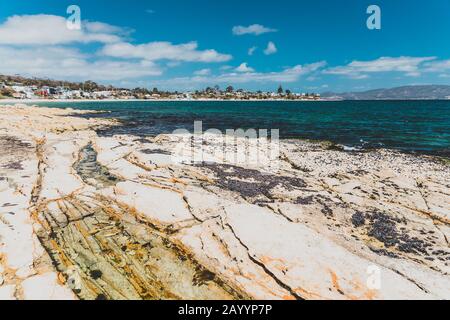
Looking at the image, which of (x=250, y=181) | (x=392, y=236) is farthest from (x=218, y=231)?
(x=250, y=181)

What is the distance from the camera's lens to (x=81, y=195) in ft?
42.8

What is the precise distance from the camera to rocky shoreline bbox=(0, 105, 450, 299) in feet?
24.6

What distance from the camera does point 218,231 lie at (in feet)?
32.7

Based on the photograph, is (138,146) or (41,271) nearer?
(41,271)

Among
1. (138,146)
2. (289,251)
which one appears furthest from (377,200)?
(138,146)

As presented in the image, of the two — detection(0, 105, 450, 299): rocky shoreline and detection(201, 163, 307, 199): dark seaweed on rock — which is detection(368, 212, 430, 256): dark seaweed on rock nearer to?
detection(0, 105, 450, 299): rocky shoreline

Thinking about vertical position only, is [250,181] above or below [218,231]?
above

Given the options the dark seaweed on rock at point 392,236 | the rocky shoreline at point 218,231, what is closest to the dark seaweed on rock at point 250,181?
the rocky shoreline at point 218,231

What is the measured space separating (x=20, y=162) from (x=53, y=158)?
1821mm

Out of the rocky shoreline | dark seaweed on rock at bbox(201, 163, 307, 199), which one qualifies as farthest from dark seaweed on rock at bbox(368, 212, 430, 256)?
dark seaweed on rock at bbox(201, 163, 307, 199)

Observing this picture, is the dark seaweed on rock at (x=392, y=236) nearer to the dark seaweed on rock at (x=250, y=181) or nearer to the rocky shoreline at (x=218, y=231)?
the rocky shoreline at (x=218, y=231)

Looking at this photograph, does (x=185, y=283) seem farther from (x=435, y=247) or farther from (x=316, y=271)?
(x=435, y=247)

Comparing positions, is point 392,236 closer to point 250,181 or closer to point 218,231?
point 218,231

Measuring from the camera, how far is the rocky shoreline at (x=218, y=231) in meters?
7.51
